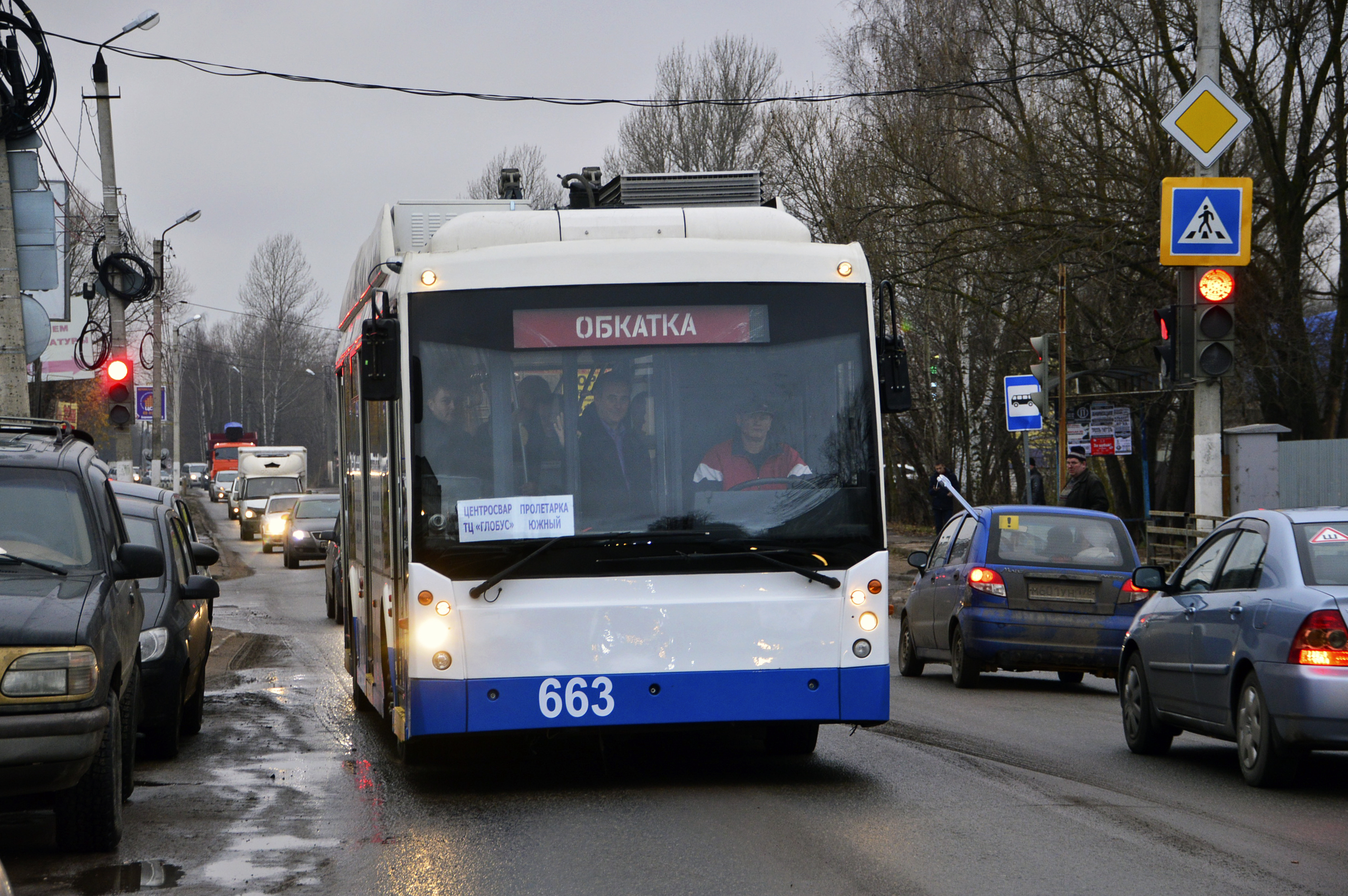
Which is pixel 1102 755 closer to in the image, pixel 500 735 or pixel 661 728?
pixel 661 728

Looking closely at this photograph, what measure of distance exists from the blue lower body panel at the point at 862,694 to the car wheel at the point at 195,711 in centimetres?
485

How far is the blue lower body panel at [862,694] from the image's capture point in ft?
27.1

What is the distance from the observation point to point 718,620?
8195 mm

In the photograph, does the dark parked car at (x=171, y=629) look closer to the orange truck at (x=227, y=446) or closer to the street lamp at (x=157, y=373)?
the street lamp at (x=157, y=373)

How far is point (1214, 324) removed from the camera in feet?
48.0

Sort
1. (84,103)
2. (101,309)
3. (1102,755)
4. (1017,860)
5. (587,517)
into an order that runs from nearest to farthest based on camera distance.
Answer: (1017,860), (587,517), (1102,755), (84,103), (101,309)

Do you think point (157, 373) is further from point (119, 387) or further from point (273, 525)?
point (119, 387)

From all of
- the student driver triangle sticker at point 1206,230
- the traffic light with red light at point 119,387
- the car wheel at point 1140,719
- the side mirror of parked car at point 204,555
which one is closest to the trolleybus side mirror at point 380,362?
the side mirror of parked car at point 204,555

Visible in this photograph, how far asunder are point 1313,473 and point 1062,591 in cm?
1261

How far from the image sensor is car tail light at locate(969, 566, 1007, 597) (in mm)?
13469

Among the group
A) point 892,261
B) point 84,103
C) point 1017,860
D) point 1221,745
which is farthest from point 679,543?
point 892,261

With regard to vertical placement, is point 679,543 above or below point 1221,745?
above

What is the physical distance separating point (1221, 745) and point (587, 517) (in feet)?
15.9

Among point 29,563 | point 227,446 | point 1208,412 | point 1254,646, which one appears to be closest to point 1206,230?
point 1208,412
